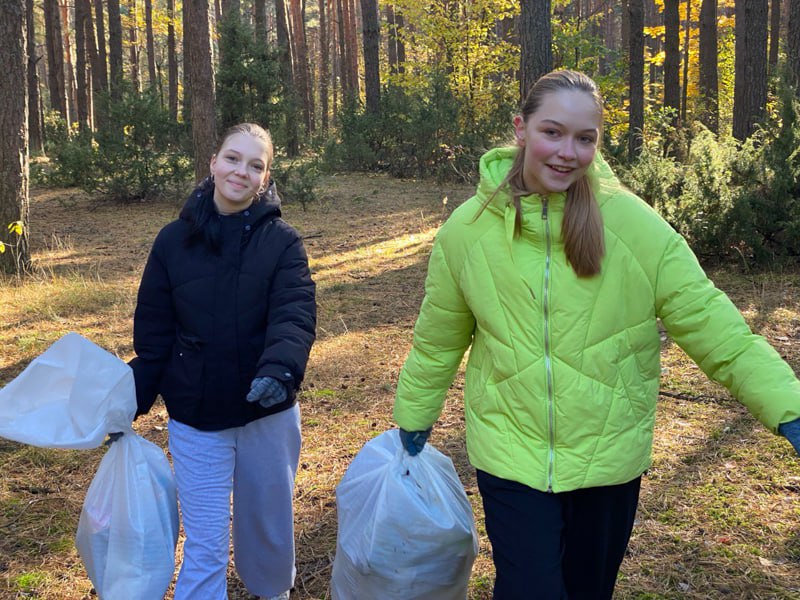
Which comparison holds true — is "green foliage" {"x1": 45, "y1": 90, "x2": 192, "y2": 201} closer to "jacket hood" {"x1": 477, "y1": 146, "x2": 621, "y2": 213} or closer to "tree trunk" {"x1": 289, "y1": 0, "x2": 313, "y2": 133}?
"tree trunk" {"x1": 289, "y1": 0, "x2": 313, "y2": 133}

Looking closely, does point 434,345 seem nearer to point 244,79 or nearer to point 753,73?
point 753,73

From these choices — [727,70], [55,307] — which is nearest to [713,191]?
[55,307]

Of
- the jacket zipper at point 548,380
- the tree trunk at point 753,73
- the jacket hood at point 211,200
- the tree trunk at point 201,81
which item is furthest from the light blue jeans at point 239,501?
the tree trunk at point 753,73

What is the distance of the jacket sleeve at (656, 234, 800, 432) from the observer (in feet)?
5.94

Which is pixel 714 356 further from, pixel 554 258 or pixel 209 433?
pixel 209 433

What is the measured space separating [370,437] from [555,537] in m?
2.56

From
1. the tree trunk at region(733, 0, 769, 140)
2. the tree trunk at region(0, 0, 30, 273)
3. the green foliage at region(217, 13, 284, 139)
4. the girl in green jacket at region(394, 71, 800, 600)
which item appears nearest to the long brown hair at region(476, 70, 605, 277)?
the girl in green jacket at region(394, 71, 800, 600)

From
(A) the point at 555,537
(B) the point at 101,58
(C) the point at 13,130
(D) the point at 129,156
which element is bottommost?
(A) the point at 555,537

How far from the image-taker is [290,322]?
2.40 m

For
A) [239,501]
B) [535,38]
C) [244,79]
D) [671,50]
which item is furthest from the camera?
[671,50]

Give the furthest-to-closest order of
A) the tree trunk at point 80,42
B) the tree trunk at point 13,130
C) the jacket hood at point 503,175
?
the tree trunk at point 80,42, the tree trunk at point 13,130, the jacket hood at point 503,175

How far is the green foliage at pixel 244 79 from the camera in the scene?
49.1 ft

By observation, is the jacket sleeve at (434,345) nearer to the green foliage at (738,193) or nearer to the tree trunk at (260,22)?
the green foliage at (738,193)

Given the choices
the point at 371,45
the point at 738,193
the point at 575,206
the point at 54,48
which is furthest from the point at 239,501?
the point at 54,48
